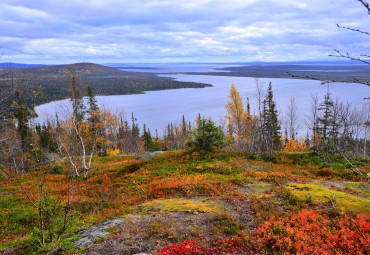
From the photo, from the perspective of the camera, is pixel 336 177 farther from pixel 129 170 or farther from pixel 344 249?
pixel 129 170

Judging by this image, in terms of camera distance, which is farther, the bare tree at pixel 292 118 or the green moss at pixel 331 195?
the bare tree at pixel 292 118

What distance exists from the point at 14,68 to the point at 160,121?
94.3 m

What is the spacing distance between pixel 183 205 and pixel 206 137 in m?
10.2

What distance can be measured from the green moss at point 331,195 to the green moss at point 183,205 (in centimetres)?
390

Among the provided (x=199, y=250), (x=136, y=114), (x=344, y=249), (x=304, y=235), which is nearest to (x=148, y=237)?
(x=199, y=250)

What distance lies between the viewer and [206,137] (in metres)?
19.8

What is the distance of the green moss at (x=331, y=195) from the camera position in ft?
29.2

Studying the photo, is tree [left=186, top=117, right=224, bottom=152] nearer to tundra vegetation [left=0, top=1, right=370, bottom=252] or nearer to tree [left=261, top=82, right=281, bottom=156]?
tundra vegetation [left=0, top=1, right=370, bottom=252]

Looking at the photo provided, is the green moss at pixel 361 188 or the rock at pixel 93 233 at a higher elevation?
the rock at pixel 93 233

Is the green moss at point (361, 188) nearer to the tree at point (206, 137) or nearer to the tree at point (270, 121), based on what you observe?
the tree at point (206, 137)

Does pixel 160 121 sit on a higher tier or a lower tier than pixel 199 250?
lower

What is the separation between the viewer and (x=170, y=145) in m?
79.6

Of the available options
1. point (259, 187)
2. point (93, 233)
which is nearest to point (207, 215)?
point (93, 233)

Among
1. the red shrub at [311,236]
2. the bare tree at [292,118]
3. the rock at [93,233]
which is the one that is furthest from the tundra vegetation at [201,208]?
the bare tree at [292,118]
